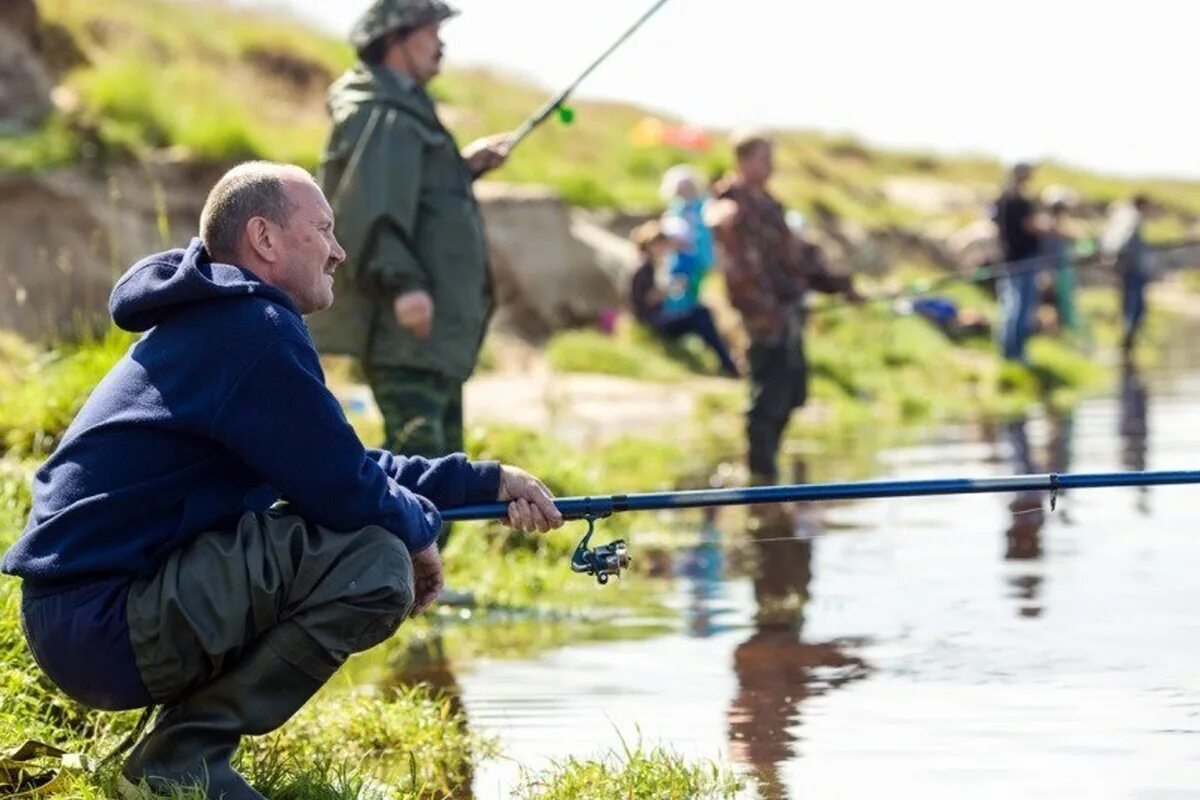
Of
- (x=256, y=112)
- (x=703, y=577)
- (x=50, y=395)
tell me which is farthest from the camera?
(x=256, y=112)

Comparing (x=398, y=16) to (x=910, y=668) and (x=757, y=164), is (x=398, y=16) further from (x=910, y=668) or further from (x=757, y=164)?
(x=757, y=164)

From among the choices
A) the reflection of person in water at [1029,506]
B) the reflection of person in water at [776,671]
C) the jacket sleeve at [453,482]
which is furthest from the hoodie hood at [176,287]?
the reflection of person in water at [1029,506]

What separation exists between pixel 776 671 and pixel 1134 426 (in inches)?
392

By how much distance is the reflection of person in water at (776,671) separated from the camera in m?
6.00

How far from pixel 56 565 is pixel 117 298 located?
1.87 feet

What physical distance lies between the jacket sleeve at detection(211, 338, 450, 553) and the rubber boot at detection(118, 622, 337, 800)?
10.3 inches

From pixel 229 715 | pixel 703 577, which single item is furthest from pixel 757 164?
pixel 229 715

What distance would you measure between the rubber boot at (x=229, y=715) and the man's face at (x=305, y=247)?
0.72m

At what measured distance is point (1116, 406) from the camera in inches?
744

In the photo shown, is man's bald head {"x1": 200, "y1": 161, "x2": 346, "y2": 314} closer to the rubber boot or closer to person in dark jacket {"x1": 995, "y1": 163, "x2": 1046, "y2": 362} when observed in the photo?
the rubber boot

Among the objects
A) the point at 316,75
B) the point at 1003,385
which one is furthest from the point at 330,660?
the point at 316,75

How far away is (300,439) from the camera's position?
15.7 ft

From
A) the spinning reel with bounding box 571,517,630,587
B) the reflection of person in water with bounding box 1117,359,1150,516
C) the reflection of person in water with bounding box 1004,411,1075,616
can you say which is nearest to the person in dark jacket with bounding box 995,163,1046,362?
the reflection of person in water with bounding box 1117,359,1150,516

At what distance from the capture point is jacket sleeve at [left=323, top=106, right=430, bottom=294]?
7910 mm
